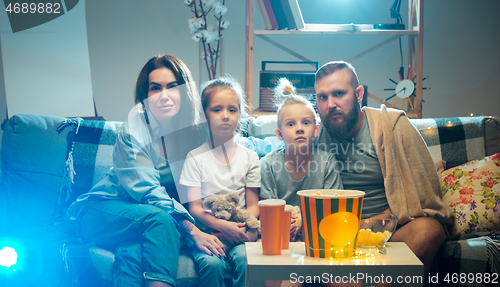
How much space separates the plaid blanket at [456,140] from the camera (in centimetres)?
160

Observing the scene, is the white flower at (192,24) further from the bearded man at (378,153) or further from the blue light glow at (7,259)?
the blue light glow at (7,259)

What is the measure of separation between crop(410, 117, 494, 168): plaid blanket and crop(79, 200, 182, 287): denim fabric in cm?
119

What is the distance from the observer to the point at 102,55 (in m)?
2.49

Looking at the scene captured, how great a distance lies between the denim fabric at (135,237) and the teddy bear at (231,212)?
0.45 ft

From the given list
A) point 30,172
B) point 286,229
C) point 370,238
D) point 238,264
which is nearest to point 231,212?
point 238,264

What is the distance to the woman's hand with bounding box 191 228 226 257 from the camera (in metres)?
1.16

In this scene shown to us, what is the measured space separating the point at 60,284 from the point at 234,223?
2.09ft

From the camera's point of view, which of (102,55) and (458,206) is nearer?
(458,206)

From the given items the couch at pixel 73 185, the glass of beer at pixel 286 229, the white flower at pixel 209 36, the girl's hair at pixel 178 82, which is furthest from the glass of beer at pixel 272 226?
the white flower at pixel 209 36

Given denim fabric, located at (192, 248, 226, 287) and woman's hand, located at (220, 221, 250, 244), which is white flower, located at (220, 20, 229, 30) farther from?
denim fabric, located at (192, 248, 226, 287)

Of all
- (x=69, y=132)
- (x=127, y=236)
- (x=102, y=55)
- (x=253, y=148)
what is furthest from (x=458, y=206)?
(x=102, y=55)

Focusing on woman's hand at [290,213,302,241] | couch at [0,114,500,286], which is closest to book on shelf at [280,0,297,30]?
couch at [0,114,500,286]

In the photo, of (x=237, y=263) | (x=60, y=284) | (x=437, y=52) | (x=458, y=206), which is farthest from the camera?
(x=437, y=52)

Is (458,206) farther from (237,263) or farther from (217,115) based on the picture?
(217,115)
